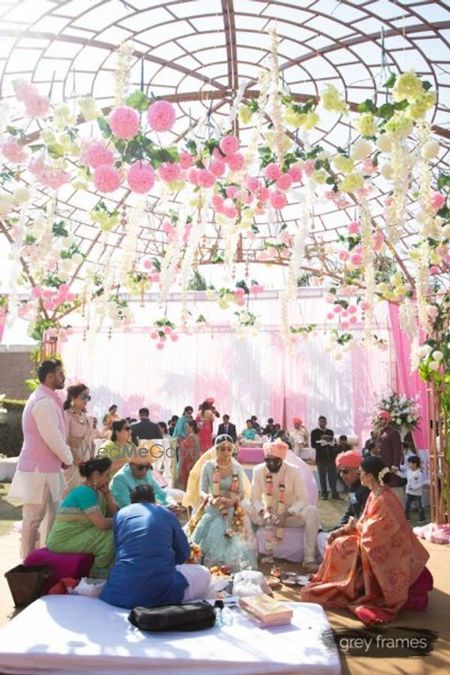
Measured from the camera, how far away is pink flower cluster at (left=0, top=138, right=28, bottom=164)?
4324 millimetres

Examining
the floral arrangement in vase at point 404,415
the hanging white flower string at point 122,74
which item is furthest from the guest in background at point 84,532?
the floral arrangement in vase at point 404,415

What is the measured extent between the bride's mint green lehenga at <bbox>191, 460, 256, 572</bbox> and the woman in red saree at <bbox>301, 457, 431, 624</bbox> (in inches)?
25.6

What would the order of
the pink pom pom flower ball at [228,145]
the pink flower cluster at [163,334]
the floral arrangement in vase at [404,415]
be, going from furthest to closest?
the pink flower cluster at [163,334] < the floral arrangement in vase at [404,415] < the pink pom pom flower ball at [228,145]

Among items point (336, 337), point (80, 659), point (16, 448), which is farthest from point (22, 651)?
point (336, 337)

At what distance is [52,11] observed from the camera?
515 centimetres

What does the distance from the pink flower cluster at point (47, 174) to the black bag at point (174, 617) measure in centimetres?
307

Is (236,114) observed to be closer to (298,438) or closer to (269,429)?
(298,438)

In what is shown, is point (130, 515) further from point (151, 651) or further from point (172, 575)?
point (151, 651)

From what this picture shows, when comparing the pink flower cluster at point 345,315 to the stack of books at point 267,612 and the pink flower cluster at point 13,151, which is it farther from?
the stack of books at point 267,612

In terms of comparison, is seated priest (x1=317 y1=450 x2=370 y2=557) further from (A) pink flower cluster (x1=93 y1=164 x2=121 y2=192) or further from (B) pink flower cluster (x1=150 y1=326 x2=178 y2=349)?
(B) pink flower cluster (x1=150 y1=326 x2=178 y2=349)

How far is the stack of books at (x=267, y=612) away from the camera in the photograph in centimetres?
292

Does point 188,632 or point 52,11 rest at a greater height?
point 52,11

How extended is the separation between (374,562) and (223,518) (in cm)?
133

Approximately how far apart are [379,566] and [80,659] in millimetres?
1930
